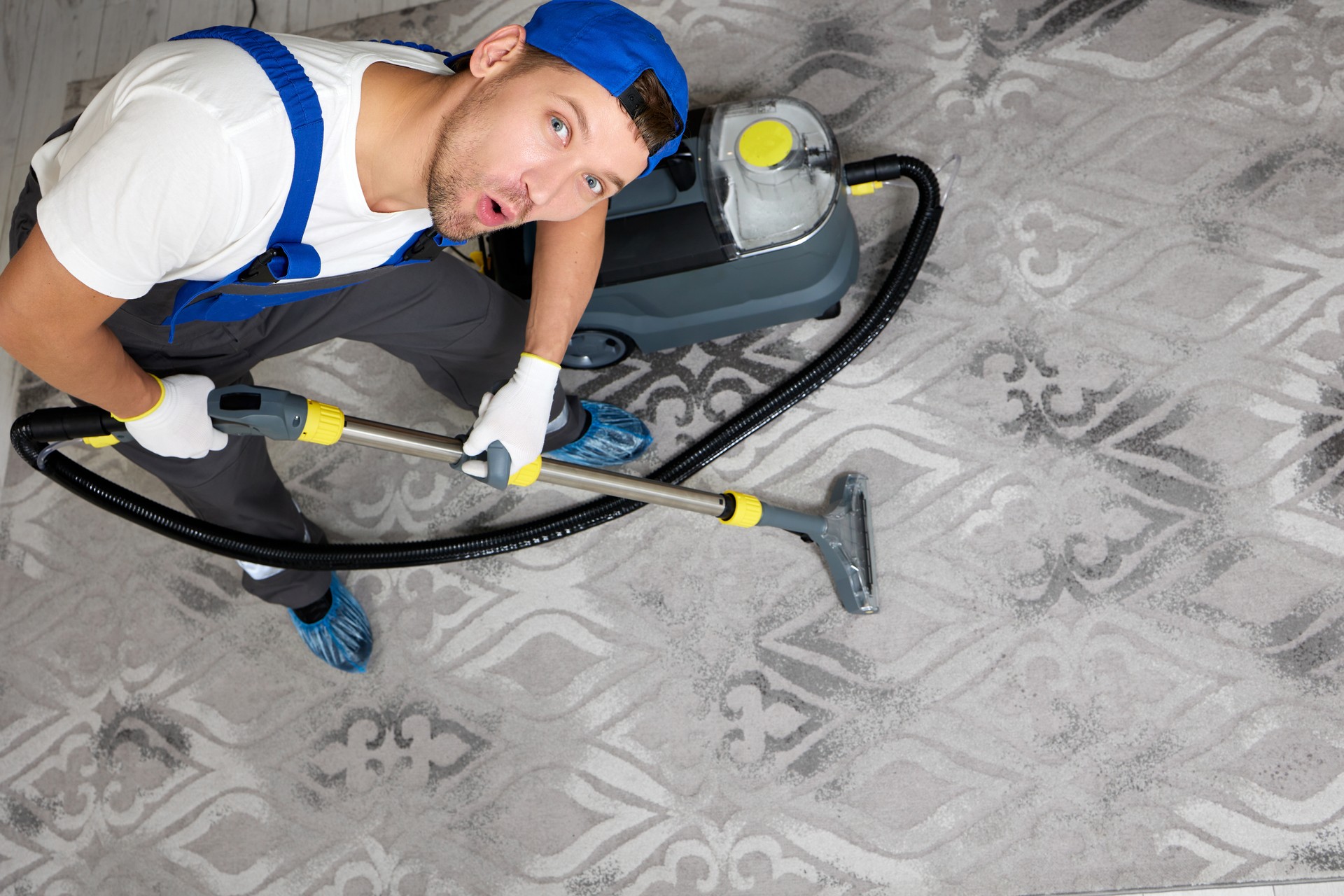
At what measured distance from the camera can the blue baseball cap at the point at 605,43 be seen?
89cm

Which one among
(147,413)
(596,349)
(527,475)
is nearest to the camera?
(147,413)

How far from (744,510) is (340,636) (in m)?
0.72

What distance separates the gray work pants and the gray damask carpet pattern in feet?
0.96

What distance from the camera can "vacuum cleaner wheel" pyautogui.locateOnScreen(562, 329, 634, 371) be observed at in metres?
1.49

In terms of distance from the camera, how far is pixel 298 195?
87 centimetres

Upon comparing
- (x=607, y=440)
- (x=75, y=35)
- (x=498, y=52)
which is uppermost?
(x=498, y=52)

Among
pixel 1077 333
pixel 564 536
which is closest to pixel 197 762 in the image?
pixel 564 536

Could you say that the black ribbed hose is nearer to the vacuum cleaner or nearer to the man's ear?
the vacuum cleaner

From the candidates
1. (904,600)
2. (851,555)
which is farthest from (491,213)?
(904,600)

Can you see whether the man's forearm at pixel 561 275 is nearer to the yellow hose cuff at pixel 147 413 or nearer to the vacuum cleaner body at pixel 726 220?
the vacuum cleaner body at pixel 726 220

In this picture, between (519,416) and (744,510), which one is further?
(744,510)

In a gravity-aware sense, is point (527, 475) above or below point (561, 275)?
below

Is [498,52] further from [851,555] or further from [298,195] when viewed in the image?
[851,555]

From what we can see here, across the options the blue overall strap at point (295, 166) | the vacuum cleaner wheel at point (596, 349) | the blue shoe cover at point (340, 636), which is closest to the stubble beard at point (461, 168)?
the blue overall strap at point (295, 166)
